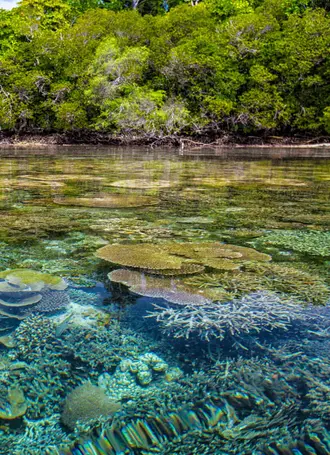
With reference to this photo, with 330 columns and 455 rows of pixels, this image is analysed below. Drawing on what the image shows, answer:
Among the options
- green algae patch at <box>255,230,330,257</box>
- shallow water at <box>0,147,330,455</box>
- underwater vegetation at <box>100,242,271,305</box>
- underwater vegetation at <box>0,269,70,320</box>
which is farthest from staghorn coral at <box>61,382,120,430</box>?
→ green algae patch at <box>255,230,330,257</box>

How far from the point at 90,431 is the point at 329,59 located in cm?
2722

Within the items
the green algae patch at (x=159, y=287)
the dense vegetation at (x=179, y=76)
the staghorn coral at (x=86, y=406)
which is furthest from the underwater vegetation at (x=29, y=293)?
the dense vegetation at (x=179, y=76)

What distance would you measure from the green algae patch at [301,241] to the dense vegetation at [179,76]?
62.2ft

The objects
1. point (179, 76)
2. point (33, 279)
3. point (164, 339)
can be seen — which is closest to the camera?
point (164, 339)

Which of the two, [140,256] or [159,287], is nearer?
[159,287]

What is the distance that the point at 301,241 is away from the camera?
9.05ft

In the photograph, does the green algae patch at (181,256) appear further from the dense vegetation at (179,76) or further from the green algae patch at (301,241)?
the dense vegetation at (179,76)

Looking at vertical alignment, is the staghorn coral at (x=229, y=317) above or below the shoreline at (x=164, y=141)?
below

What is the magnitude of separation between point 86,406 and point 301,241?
2064 mm

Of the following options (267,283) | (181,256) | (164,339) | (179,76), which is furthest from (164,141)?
(164,339)

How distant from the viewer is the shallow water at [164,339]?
3.34 ft

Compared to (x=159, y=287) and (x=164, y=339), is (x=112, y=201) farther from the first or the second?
(x=164, y=339)

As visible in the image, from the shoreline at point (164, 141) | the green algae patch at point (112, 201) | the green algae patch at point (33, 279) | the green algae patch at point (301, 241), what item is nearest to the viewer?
the green algae patch at point (33, 279)

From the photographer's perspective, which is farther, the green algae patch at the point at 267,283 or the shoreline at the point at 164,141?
the shoreline at the point at 164,141
